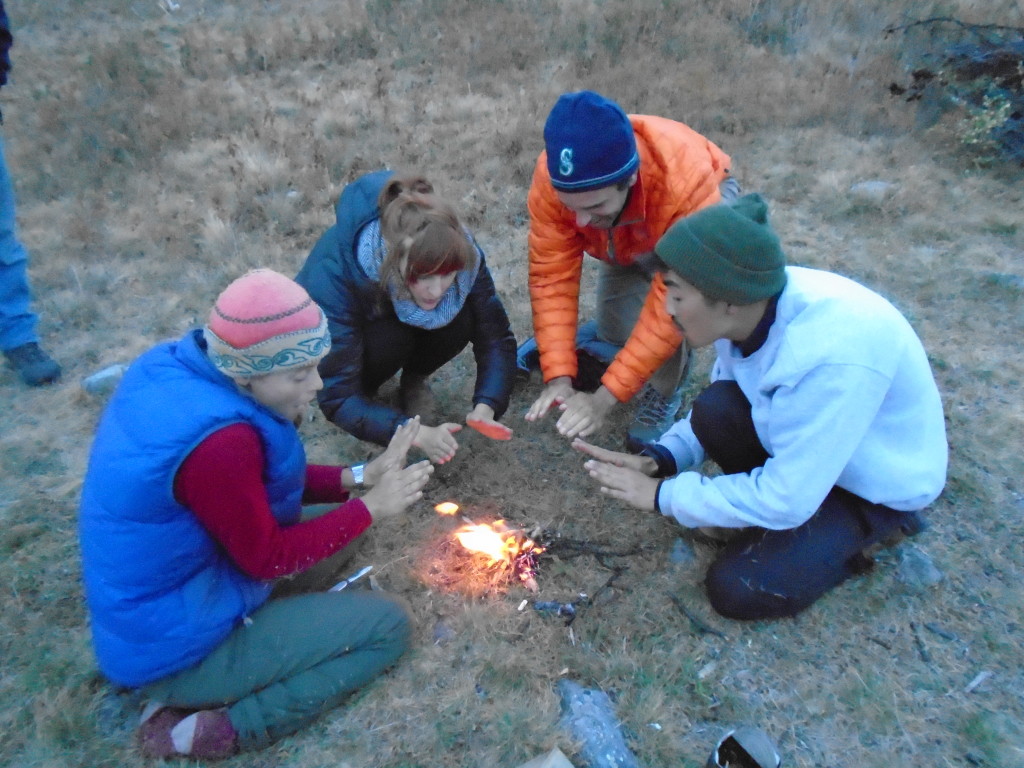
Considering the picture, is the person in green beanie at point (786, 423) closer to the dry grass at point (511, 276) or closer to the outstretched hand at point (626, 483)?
the outstretched hand at point (626, 483)

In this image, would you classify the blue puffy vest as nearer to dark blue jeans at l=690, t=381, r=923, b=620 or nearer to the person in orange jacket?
the person in orange jacket

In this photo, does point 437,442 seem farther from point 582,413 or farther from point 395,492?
point 582,413

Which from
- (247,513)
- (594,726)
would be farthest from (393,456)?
(594,726)

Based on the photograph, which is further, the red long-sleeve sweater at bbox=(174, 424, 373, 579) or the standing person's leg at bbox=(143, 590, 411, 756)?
the standing person's leg at bbox=(143, 590, 411, 756)

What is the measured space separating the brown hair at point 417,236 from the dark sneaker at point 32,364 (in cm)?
285

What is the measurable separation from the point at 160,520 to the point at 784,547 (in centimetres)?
221

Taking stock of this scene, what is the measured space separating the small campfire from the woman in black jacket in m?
0.38

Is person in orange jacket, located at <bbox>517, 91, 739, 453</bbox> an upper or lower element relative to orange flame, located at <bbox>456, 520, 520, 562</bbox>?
upper

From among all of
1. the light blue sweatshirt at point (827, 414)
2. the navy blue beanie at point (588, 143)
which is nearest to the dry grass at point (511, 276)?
the light blue sweatshirt at point (827, 414)

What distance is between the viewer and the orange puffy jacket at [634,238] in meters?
3.20

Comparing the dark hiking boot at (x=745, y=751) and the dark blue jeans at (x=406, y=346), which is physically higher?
the dark blue jeans at (x=406, y=346)

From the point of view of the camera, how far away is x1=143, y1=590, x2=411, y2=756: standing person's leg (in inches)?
93.8

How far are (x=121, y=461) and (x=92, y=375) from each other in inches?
118

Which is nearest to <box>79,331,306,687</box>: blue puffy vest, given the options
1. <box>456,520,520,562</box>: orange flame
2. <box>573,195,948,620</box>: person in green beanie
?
<box>456,520,520,562</box>: orange flame
